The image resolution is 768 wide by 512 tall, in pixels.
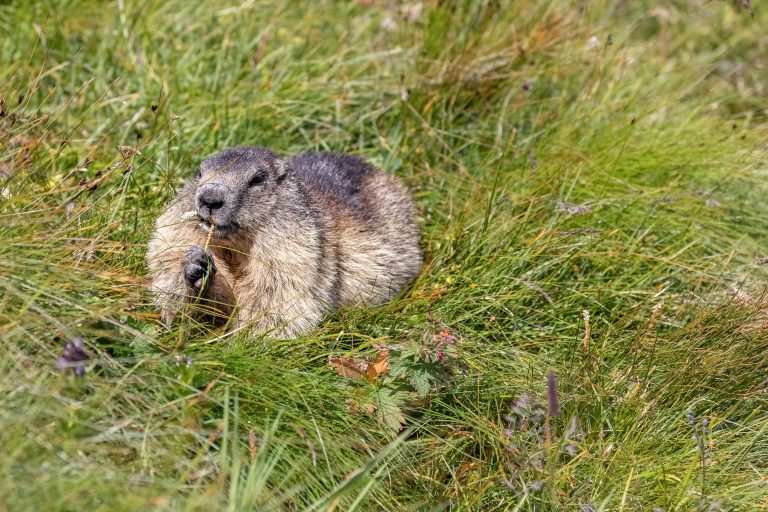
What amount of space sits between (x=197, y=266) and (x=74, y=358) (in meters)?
1.16

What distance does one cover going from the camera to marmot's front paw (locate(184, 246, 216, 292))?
4301mm

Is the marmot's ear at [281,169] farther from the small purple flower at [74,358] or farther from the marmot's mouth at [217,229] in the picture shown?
the small purple flower at [74,358]

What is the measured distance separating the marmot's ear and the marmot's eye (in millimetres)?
130

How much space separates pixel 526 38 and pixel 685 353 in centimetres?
284

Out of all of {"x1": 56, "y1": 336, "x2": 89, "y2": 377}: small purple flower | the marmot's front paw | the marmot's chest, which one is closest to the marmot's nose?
the marmot's front paw

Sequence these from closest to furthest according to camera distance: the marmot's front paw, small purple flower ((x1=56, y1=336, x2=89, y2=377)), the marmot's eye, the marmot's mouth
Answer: small purple flower ((x1=56, y1=336, x2=89, y2=377)) → the marmot's front paw → the marmot's mouth → the marmot's eye

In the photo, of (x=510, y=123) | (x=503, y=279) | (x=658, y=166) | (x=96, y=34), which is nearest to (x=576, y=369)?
(x=503, y=279)

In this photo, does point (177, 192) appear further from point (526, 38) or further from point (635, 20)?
point (635, 20)

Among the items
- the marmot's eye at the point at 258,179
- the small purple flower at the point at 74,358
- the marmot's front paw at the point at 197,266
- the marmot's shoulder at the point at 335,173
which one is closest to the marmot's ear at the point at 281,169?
the marmot's eye at the point at 258,179

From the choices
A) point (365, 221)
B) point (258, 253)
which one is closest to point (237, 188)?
point (258, 253)

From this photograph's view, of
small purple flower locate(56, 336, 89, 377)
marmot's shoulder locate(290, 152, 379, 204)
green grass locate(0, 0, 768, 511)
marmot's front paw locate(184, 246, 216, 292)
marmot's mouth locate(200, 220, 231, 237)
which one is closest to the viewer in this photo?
small purple flower locate(56, 336, 89, 377)

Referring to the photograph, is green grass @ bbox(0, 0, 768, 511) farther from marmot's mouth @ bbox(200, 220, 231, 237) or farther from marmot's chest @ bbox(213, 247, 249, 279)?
marmot's chest @ bbox(213, 247, 249, 279)

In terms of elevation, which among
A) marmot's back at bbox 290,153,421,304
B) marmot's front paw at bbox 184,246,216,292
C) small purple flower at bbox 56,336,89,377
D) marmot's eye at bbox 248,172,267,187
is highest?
marmot's eye at bbox 248,172,267,187

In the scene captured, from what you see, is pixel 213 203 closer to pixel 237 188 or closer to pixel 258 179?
pixel 237 188
